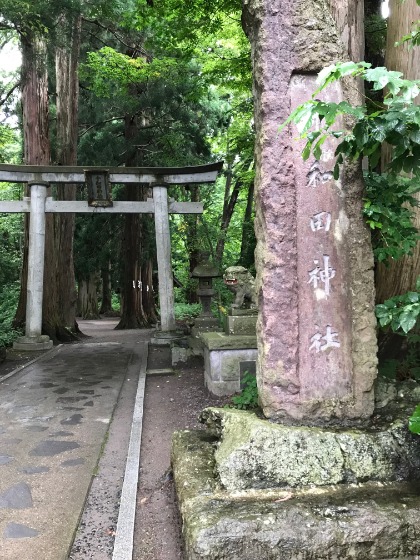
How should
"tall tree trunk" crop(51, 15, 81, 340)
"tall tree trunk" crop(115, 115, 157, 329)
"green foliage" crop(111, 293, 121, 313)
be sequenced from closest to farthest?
1. "tall tree trunk" crop(51, 15, 81, 340)
2. "tall tree trunk" crop(115, 115, 157, 329)
3. "green foliage" crop(111, 293, 121, 313)

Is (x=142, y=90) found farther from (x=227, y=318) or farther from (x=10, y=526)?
(x=10, y=526)

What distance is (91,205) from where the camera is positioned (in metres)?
10.7

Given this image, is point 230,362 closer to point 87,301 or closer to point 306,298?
point 306,298

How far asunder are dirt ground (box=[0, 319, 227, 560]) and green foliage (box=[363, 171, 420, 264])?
2.36 meters

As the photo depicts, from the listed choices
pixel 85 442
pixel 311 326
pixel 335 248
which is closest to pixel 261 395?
pixel 311 326

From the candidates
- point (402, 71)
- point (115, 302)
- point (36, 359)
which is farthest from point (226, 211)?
point (115, 302)

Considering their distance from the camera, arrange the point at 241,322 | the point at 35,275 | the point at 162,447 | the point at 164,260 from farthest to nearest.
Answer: the point at 164,260 < the point at 35,275 < the point at 241,322 < the point at 162,447

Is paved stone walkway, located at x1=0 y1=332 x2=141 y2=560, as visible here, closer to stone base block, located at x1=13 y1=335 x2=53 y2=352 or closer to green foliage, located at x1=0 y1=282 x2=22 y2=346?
stone base block, located at x1=13 y1=335 x2=53 y2=352

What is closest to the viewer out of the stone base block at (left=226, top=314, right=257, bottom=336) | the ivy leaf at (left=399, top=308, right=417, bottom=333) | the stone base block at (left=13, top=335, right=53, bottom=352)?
the ivy leaf at (left=399, top=308, right=417, bottom=333)

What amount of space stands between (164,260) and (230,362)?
15.8ft

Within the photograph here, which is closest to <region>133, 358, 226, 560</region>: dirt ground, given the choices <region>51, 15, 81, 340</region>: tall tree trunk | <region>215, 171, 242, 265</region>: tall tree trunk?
<region>51, 15, 81, 340</region>: tall tree trunk

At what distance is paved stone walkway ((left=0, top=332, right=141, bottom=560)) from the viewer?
116 inches

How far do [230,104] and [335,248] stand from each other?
1554 cm

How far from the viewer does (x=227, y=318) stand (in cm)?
664
